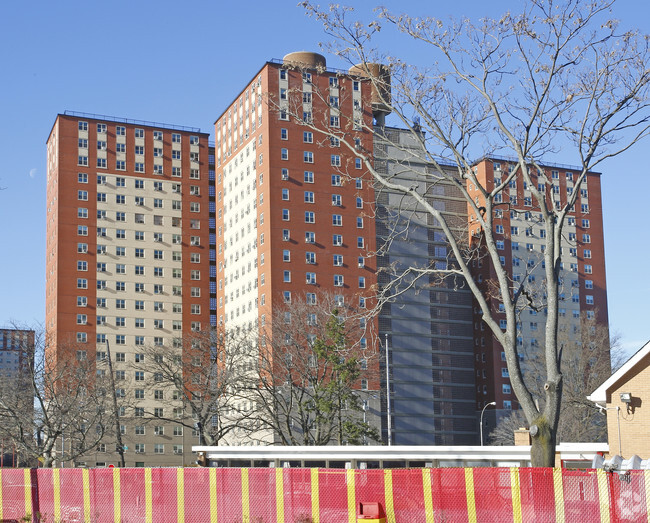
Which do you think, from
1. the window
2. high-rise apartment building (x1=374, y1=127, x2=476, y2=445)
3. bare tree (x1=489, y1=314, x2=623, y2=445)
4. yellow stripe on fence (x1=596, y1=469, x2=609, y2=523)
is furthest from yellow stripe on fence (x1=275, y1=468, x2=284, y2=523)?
high-rise apartment building (x1=374, y1=127, x2=476, y2=445)

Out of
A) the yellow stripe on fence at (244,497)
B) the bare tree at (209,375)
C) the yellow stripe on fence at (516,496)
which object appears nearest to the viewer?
the yellow stripe on fence at (516,496)

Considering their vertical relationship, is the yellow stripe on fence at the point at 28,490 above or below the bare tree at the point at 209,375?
below

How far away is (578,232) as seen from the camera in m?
148

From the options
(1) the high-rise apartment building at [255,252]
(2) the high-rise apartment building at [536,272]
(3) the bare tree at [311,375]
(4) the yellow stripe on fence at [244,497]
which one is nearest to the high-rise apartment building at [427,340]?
(1) the high-rise apartment building at [255,252]

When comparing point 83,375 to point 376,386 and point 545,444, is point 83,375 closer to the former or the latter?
point 376,386

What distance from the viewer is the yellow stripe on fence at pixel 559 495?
61.8ft

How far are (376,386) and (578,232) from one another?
56.3 metres

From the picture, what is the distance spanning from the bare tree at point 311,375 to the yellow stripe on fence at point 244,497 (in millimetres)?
47570

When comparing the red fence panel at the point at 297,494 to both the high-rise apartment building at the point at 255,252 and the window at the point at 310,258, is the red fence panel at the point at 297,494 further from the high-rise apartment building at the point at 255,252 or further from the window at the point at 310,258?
the window at the point at 310,258

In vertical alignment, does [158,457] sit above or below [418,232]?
below

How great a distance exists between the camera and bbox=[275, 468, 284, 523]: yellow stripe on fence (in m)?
22.6

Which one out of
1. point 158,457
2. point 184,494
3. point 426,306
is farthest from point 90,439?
point 184,494

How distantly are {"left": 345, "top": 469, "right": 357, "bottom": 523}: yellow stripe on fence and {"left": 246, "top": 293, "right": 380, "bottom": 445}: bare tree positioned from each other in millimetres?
48980

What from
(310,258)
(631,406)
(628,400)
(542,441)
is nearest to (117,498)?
(542,441)
